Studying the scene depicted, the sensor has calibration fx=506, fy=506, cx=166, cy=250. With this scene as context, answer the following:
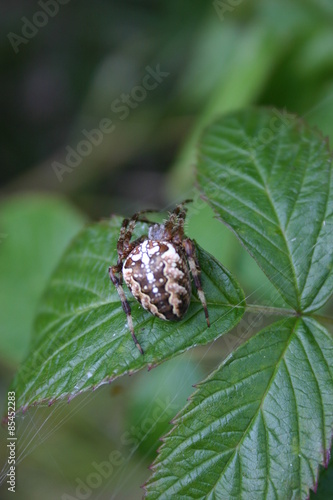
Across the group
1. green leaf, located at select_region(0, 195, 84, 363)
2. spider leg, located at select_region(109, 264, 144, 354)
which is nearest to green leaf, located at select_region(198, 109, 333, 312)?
spider leg, located at select_region(109, 264, 144, 354)

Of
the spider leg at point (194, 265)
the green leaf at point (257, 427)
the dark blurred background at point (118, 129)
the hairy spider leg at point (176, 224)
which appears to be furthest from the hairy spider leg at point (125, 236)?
the green leaf at point (257, 427)

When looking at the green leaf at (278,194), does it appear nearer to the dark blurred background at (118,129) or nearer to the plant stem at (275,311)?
the plant stem at (275,311)

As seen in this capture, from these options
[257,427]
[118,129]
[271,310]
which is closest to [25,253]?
[118,129]

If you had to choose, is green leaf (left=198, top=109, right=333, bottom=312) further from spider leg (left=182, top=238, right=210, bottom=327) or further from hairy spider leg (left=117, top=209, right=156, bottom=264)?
hairy spider leg (left=117, top=209, right=156, bottom=264)

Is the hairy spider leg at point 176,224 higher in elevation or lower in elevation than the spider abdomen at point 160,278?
higher

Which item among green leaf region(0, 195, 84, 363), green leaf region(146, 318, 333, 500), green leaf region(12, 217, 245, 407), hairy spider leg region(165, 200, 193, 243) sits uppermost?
green leaf region(0, 195, 84, 363)

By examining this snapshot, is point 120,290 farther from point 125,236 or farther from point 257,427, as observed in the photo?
point 257,427
